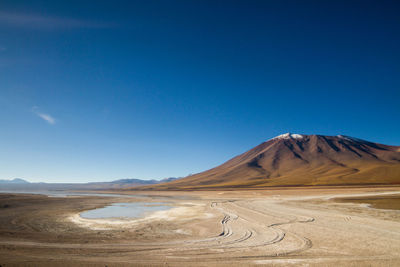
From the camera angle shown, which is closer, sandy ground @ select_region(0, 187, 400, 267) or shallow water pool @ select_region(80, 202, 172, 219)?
sandy ground @ select_region(0, 187, 400, 267)

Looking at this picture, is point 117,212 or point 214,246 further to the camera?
point 117,212

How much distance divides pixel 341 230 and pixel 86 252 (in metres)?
18.4

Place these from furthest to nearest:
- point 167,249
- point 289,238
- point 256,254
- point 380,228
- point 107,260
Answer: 1. point 380,228
2. point 289,238
3. point 167,249
4. point 256,254
5. point 107,260

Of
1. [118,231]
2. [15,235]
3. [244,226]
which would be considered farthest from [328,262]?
[15,235]

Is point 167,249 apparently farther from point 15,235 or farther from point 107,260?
point 15,235

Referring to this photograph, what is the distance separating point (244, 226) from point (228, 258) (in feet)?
31.8

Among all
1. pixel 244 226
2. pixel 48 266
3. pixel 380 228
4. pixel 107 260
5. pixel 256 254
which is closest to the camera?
pixel 48 266

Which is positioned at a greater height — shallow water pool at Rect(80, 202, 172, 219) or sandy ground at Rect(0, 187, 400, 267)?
sandy ground at Rect(0, 187, 400, 267)

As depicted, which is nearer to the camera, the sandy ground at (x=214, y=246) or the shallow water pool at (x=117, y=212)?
the sandy ground at (x=214, y=246)

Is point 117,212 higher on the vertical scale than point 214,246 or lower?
lower

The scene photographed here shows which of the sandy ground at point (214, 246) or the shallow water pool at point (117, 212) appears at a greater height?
the sandy ground at point (214, 246)

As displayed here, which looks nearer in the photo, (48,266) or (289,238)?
(48,266)

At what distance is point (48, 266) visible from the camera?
10.3m

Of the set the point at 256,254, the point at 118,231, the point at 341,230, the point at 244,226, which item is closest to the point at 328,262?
the point at 256,254
